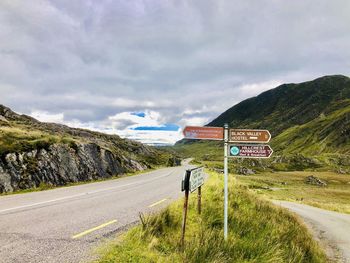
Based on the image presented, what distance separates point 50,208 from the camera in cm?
1292

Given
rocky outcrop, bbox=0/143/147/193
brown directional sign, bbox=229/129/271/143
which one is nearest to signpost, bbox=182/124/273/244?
brown directional sign, bbox=229/129/271/143

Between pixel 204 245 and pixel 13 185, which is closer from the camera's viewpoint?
pixel 204 245

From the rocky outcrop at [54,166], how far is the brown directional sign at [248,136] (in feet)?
53.0

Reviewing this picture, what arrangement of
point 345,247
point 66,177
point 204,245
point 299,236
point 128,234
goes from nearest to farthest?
1. point 128,234
2. point 204,245
3. point 299,236
4. point 345,247
5. point 66,177

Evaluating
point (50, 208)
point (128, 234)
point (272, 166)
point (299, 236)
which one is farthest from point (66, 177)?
point (272, 166)

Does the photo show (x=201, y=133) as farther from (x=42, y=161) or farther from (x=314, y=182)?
(x=314, y=182)

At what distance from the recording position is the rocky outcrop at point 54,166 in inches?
890

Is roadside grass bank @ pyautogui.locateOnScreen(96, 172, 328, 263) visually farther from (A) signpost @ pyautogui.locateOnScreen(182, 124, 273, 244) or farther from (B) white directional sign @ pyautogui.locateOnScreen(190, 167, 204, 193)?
(B) white directional sign @ pyautogui.locateOnScreen(190, 167, 204, 193)

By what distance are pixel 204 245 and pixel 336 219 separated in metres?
22.6

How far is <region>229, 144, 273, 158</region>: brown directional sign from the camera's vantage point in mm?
9508

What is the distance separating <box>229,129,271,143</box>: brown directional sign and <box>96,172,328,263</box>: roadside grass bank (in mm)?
2701

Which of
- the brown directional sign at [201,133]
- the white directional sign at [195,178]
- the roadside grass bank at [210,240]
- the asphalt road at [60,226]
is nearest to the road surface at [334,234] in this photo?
the roadside grass bank at [210,240]

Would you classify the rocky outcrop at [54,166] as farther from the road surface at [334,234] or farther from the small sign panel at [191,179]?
the road surface at [334,234]

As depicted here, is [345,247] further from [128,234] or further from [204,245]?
[128,234]
